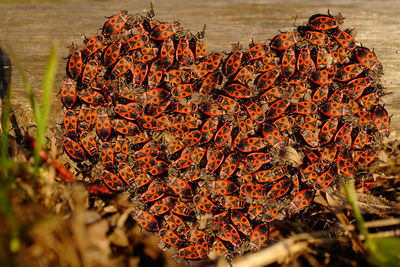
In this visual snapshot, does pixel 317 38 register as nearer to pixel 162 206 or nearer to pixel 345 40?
pixel 345 40

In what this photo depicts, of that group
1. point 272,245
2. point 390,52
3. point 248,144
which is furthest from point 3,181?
point 390,52

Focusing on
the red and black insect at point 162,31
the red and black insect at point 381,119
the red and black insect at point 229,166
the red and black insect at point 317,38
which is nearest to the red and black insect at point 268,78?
the red and black insect at point 317,38

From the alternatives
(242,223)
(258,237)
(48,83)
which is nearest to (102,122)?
(48,83)

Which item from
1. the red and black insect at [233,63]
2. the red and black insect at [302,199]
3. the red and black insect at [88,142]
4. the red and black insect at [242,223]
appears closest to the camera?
the red and black insect at [233,63]

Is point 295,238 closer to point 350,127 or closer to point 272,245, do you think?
point 272,245

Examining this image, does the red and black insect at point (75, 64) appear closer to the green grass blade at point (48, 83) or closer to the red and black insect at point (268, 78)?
the green grass blade at point (48, 83)

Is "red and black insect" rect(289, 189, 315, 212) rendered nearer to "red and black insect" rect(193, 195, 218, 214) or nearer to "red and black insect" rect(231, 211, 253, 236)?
"red and black insect" rect(231, 211, 253, 236)

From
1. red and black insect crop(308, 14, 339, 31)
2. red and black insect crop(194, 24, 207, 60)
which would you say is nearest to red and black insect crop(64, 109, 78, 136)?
red and black insect crop(194, 24, 207, 60)
